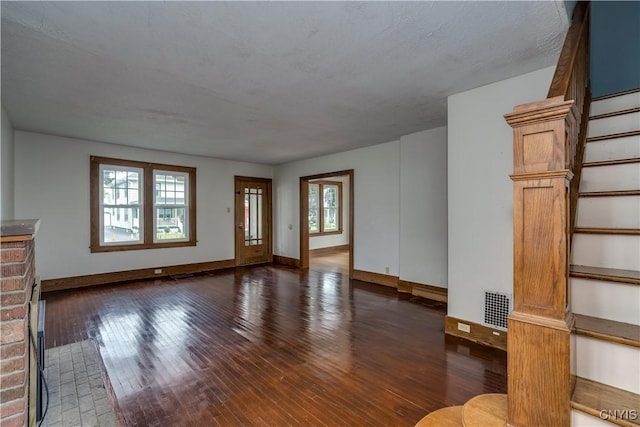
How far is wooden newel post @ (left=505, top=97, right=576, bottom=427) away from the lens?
1178 mm

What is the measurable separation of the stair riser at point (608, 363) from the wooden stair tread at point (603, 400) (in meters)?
0.03

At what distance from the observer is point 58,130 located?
4.66 meters

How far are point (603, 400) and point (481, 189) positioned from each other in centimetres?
216

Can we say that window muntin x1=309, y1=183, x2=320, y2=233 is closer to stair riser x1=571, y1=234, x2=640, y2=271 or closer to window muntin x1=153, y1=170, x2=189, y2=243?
window muntin x1=153, y1=170, x2=189, y2=243

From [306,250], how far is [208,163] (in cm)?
311

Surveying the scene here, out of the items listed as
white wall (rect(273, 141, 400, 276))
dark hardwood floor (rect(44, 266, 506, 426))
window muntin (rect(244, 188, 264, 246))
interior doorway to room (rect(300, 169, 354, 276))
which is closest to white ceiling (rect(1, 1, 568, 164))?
white wall (rect(273, 141, 400, 276))

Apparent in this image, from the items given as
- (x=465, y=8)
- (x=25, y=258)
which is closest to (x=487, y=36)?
(x=465, y=8)

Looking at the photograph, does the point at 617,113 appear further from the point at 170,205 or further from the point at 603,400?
the point at 170,205

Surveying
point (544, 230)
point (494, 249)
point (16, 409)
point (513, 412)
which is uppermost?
point (544, 230)

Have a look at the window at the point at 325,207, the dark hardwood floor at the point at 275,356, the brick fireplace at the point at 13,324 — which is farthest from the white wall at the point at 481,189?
the window at the point at 325,207

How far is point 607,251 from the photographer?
1.64 metres

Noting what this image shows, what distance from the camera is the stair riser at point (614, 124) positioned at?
2.19m

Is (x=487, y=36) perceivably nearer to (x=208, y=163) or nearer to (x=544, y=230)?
(x=544, y=230)

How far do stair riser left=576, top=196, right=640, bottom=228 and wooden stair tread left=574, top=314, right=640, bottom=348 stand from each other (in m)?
0.65
